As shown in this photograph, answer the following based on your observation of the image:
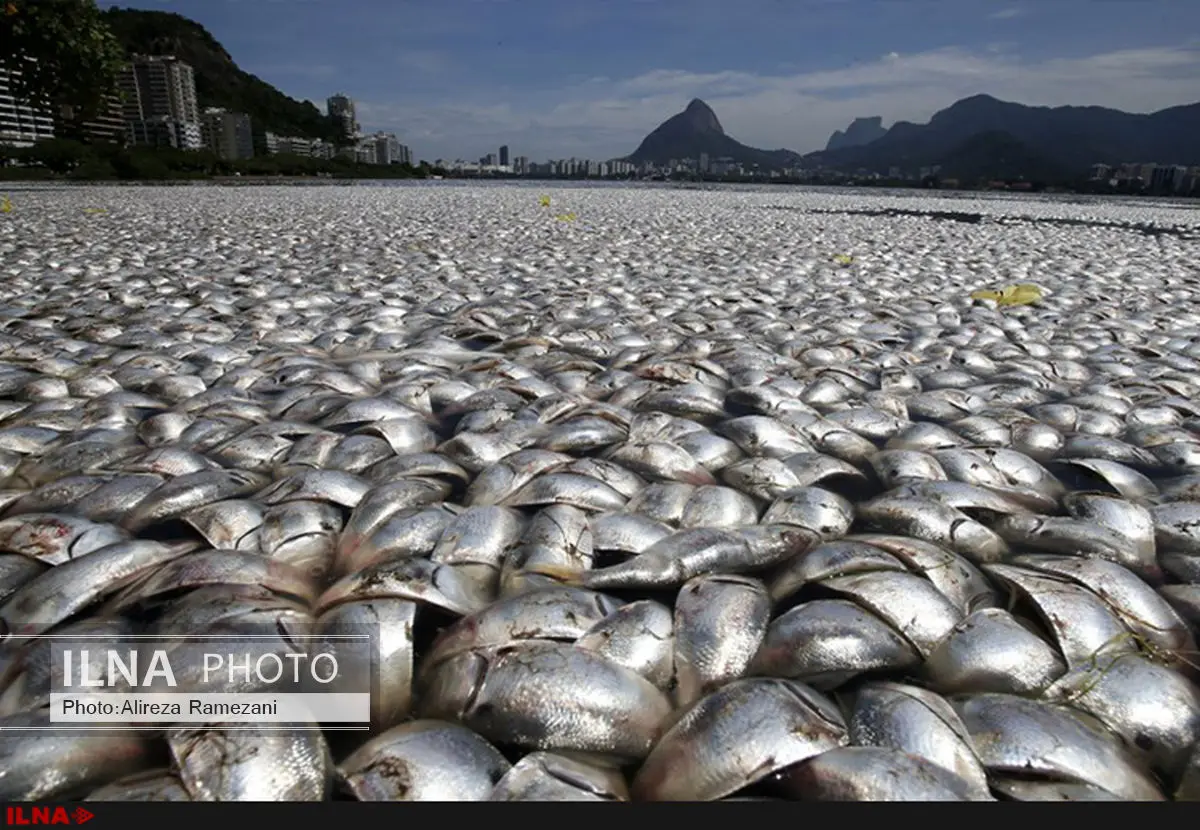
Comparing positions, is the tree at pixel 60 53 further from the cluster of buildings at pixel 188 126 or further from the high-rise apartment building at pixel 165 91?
the high-rise apartment building at pixel 165 91

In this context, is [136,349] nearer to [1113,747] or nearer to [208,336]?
[208,336]

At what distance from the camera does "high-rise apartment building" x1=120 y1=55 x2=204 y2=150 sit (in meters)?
97.5

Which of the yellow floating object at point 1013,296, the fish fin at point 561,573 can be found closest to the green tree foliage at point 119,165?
the yellow floating object at point 1013,296

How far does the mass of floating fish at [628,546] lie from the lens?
1400 millimetres

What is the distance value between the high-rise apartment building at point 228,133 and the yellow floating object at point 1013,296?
10448 cm

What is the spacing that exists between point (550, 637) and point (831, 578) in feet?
2.51

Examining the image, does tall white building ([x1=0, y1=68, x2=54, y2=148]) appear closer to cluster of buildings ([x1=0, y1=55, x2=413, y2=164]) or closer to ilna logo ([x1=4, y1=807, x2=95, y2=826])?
cluster of buildings ([x1=0, y1=55, x2=413, y2=164])

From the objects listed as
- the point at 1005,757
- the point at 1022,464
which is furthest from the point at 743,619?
the point at 1022,464

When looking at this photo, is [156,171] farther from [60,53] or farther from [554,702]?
[554,702]

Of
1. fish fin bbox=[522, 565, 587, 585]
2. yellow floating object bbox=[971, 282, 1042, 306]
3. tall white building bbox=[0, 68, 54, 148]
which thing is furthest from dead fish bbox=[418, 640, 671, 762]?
tall white building bbox=[0, 68, 54, 148]

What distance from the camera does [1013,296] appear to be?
6.50 m

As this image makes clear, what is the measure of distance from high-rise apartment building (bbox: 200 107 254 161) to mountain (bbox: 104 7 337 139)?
7.24 meters

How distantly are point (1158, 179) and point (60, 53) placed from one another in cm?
6371

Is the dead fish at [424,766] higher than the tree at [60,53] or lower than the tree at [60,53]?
lower
